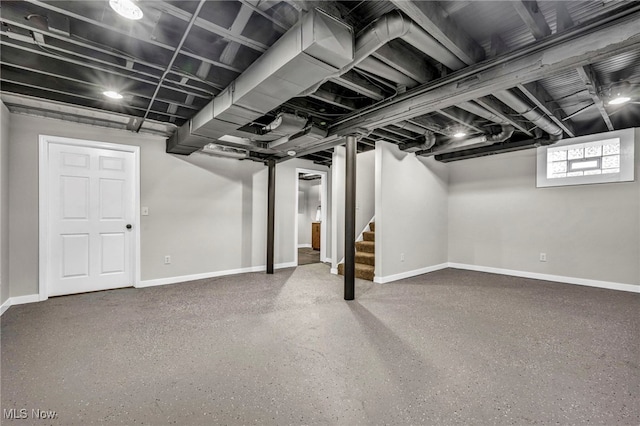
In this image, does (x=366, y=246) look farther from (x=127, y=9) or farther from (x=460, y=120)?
(x=127, y=9)

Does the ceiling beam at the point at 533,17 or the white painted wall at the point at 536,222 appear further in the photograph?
the white painted wall at the point at 536,222

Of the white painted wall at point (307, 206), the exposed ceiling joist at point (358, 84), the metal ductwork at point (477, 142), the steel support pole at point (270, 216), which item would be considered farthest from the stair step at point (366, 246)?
the white painted wall at point (307, 206)

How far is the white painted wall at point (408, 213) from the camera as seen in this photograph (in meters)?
4.43

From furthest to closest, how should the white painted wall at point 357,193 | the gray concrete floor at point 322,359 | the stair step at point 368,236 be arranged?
1. the stair step at point 368,236
2. the white painted wall at point 357,193
3. the gray concrete floor at point 322,359

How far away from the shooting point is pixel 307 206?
9570 millimetres

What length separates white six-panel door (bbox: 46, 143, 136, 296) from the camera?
3.48m

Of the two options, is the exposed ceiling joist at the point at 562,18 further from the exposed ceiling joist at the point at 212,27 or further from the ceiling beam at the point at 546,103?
the exposed ceiling joist at the point at 212,27

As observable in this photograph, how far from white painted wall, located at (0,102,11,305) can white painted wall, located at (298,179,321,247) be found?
6.85m

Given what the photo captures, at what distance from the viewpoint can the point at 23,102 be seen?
3.05 m

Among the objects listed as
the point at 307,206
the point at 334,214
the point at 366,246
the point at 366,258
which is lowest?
the point at 366,258

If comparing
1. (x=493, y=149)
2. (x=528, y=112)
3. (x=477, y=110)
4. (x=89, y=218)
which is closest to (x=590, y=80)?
(x=528, y=112)

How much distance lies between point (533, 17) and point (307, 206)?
26.4ft

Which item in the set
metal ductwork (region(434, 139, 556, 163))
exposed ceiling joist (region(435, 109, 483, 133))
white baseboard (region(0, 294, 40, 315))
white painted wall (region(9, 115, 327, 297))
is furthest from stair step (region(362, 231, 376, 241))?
white baseboard (region(0, 294, 40, 315))

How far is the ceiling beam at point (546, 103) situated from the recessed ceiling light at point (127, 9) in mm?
3018
